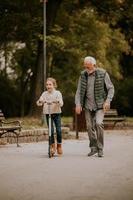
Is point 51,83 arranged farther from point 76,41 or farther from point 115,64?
point 115,64

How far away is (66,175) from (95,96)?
4.14 meters

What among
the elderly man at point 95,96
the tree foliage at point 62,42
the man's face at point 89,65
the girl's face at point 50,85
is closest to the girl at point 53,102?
the girl's face at point 50,85

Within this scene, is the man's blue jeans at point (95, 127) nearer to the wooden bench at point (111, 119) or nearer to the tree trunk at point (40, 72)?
the wooden bench at point (111, 119)

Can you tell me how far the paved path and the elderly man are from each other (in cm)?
50

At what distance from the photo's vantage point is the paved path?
11008 mm

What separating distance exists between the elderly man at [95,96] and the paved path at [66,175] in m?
0.50

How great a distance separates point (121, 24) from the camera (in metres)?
45.6

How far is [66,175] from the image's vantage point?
13.3 m

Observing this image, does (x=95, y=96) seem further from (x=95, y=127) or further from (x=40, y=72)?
(x=40, y=72)

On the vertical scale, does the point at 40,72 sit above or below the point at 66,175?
above

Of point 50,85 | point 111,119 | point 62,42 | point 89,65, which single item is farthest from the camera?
point 62,42

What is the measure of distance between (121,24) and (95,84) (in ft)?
94.0

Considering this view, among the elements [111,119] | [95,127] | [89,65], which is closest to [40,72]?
[111,119]

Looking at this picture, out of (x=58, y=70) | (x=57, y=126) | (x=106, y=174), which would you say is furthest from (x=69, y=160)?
(x=58, y=70)
